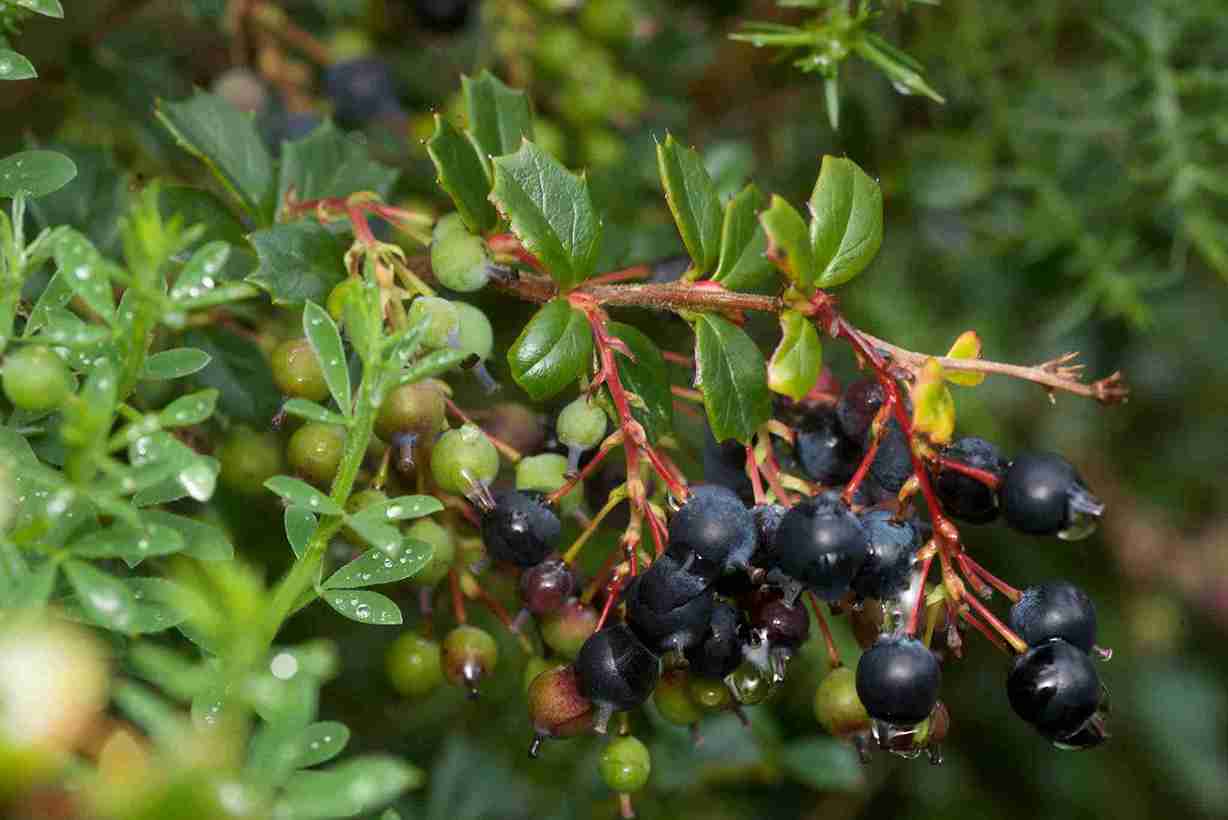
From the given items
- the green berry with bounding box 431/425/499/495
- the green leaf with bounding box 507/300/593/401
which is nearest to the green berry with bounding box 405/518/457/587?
the green berry with bounding box 431/425/499/495

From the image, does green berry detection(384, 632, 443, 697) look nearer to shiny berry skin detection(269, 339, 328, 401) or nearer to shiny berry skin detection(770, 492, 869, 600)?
shiny berry skin detection(269, 339, 328, 401)

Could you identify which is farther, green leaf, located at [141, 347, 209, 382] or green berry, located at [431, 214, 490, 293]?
green berry, located at [431, 214, 490, 293]

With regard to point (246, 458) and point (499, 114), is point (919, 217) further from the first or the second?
point (246, 458)

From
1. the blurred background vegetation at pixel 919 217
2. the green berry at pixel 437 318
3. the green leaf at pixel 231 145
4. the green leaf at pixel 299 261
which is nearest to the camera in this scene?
the green berry at pixel 437 318

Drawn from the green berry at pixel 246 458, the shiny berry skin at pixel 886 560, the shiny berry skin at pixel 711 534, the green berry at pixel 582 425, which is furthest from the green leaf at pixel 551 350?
the green berry at pixel 246 458

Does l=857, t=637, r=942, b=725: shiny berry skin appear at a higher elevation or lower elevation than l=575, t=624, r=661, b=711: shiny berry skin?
higher

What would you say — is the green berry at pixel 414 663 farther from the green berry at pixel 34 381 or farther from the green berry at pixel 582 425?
the green berry at pixel 34 381

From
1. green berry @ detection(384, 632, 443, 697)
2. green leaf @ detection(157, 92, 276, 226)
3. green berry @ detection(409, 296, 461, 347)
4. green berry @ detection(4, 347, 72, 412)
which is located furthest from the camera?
green leaf @ detection(157, 92, 276, 226)

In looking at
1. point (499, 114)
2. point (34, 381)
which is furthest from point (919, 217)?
point (34, 381)
